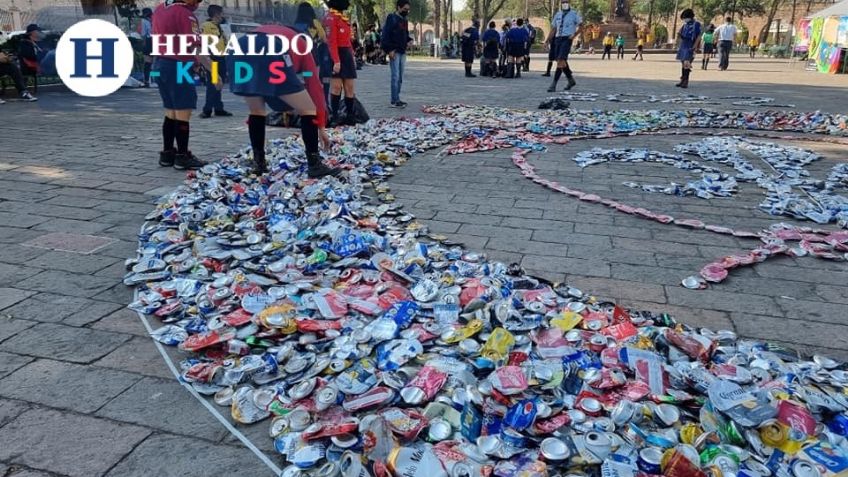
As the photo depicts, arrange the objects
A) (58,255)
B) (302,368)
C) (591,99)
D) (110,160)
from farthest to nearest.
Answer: (591,99) < (110,160) < (58,255) < (302,368)

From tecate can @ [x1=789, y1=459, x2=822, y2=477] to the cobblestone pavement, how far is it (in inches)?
39.3

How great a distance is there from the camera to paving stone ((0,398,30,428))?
205 centimetres

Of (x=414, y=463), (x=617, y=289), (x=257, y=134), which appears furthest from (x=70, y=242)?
(x=617, y=289)

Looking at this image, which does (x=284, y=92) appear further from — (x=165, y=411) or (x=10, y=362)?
(x=165, y=411)

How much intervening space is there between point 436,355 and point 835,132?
26.4ft

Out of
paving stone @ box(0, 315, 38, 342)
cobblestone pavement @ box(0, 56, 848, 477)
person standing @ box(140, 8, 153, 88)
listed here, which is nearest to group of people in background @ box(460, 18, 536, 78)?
person standing @ box(140, 8, 153, 88)

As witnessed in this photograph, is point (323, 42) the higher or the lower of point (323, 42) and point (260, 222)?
the higher

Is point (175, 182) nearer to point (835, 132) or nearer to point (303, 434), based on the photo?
point (303, 434)

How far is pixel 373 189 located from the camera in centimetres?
518

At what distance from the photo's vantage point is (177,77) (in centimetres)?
539

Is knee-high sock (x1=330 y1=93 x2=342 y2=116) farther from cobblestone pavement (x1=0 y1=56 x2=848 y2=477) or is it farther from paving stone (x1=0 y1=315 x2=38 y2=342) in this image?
paving stone (x1=0 y1=315 x2=38 y2=342)

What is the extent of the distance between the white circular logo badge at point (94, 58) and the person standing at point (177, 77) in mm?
9261

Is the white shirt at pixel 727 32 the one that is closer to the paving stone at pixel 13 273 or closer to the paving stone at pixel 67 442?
the paving stone at pixel 13 273

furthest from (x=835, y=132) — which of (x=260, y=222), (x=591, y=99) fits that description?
(x=260, y=222)
